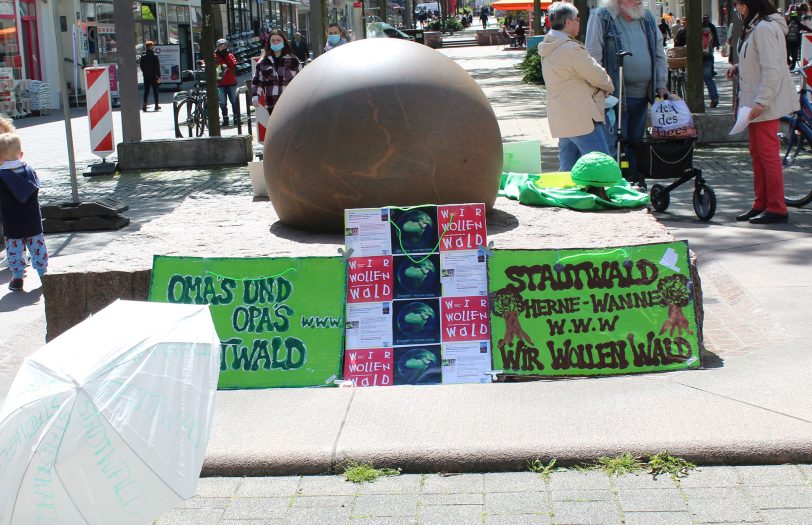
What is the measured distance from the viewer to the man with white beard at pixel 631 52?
9.78 metres

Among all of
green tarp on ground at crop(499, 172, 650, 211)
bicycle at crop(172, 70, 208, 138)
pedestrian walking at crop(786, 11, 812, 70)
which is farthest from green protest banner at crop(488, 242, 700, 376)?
pedestrian walking at crop(786, 11, 812, 70)

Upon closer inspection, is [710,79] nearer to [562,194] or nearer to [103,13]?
[562,194]

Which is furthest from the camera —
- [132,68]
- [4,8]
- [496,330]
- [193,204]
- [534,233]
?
[4,8]

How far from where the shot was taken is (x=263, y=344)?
5.59 meters

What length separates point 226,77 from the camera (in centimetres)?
2133

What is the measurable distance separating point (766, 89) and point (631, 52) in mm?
1326

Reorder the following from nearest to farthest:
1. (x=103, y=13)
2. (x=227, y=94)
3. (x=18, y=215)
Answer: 1. (x=18, y=215)
2. (x=227, y=94)
3. (x=103, y=13)

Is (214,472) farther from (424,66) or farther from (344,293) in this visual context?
(424,66)

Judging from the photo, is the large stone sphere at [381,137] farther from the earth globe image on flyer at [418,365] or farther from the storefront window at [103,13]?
the storefront window at [103,13]

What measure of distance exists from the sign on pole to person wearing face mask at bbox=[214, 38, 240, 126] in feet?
19.8

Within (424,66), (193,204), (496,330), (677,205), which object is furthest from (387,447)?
(677,205)

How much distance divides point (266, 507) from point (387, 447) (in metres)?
0.60

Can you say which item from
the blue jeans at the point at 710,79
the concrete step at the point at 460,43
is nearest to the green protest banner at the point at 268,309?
the blue jeans at the point at 710,79

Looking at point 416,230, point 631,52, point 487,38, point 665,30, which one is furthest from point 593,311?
point 487,38
